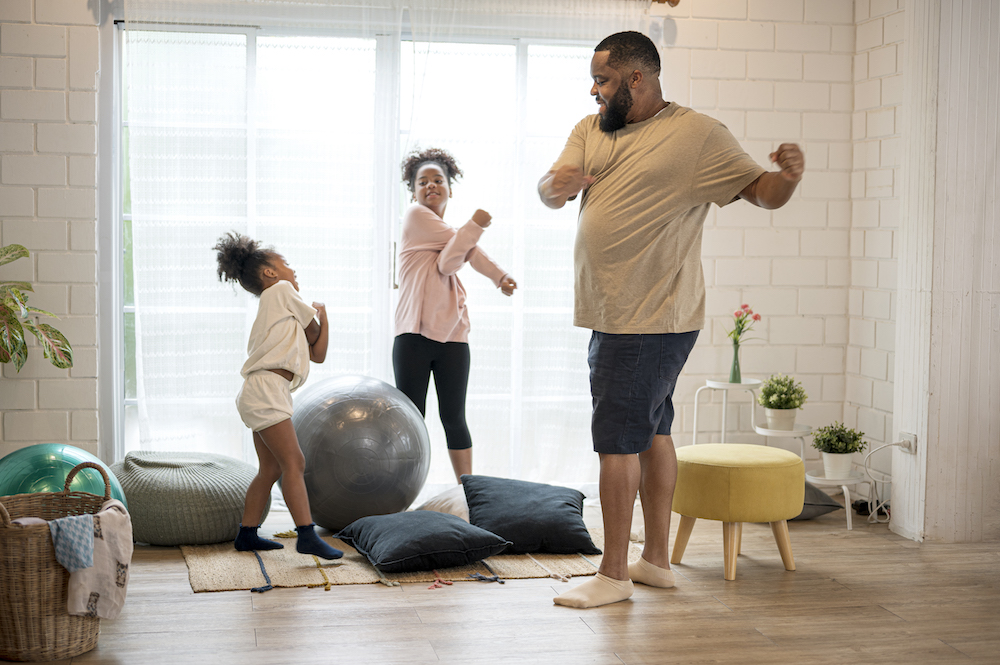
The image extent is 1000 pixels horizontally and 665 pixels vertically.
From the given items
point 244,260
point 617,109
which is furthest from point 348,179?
point 617,109

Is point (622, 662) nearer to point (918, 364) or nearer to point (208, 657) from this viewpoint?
point (208, 657)

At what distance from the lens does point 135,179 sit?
389cm

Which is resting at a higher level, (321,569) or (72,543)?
(72,543)

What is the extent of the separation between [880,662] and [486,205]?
2530mm

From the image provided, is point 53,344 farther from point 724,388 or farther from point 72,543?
point 724,388

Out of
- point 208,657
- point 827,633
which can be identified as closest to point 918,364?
point 827,633

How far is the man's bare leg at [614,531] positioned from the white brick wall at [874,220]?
187cm

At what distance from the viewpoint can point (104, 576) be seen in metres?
2.29

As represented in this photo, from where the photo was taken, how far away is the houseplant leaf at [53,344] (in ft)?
11.6

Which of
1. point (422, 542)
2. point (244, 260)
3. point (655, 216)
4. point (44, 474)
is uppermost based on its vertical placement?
point (655, 216)

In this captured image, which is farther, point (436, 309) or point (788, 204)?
point (788, 204)

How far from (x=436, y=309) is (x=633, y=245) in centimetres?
128

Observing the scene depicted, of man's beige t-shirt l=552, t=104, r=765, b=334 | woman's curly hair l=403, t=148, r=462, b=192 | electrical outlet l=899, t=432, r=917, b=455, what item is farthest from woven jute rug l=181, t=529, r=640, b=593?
woman's curly hair l=403, t=148, r=462, b=192

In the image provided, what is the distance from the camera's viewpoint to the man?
265 centimetres
